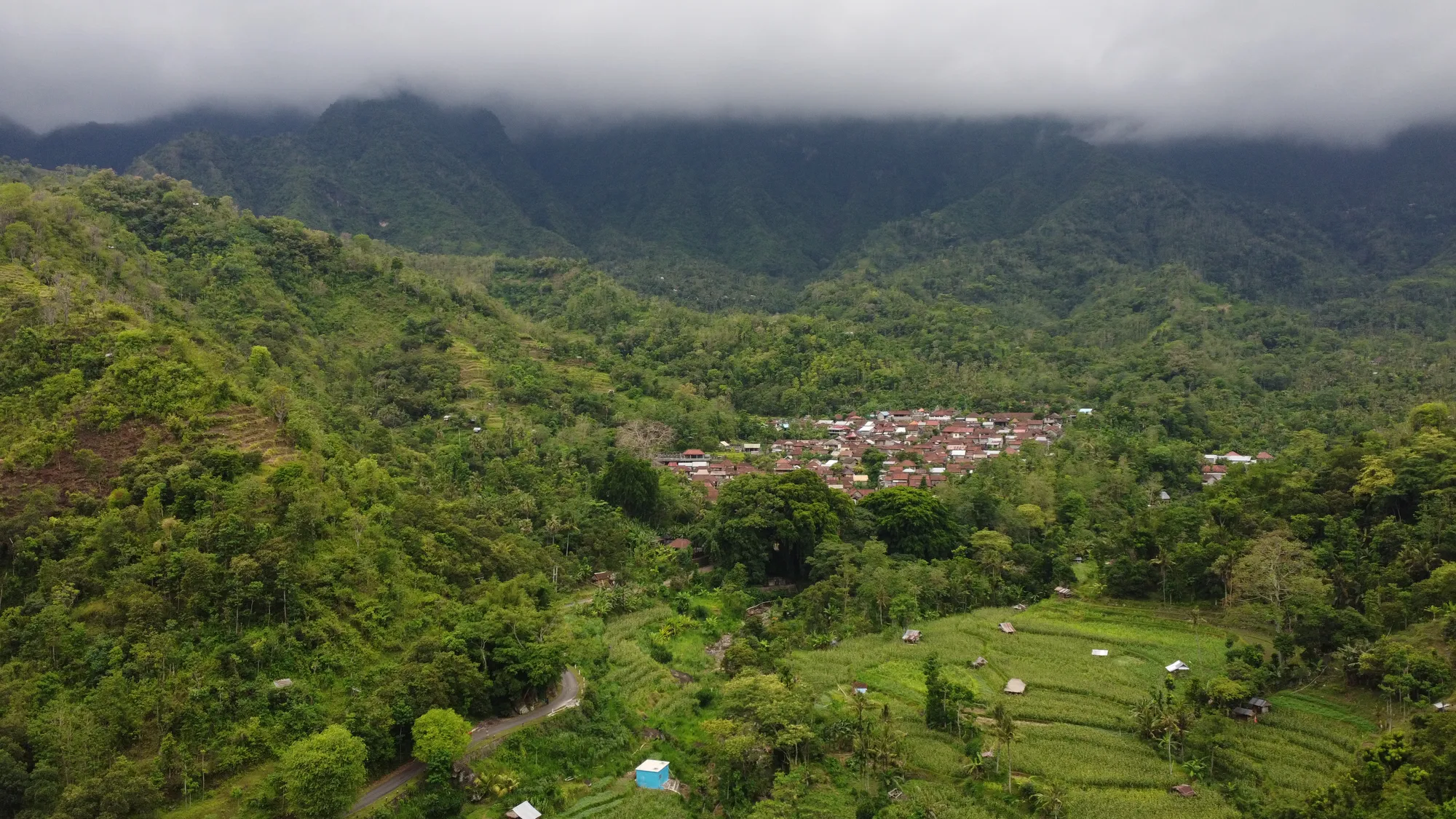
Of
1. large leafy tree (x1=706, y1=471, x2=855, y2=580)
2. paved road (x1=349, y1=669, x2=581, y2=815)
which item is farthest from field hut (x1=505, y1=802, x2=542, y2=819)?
large leafy tree (x1=706, y1=471, x2=855, y2=580)

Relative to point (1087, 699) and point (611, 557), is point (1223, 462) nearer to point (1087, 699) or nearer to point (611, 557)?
point (1087, 699)

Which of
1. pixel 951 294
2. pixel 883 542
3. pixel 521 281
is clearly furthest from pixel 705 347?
pixel 951 294

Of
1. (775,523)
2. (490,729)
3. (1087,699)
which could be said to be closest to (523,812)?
(490,729)

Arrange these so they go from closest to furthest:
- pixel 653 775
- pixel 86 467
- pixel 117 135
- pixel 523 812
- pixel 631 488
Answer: pixel 523 812 → pixel 653 775 → pixel 86 467 → pixel 631 488 → pixel 117 135

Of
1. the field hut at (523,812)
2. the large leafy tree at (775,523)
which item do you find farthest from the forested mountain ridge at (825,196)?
the field hut at (523,812)

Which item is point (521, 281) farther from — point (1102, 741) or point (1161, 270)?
point (1102, 741)

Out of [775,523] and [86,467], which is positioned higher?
[86,467]

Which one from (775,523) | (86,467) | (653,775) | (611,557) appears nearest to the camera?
(653,775)
